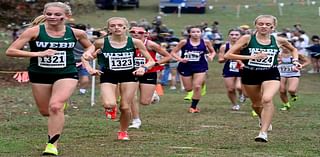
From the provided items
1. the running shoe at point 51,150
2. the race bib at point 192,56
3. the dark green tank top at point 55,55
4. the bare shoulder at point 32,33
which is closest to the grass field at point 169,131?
the running shoe at point 51,150

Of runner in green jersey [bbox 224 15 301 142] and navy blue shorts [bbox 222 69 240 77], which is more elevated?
runner in green jersey [bbox 224 15 301 142]

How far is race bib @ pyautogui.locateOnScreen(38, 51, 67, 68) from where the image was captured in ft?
34.6

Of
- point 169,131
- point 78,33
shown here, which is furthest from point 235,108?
point 78,33

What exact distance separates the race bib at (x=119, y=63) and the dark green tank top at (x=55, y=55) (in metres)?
1.53

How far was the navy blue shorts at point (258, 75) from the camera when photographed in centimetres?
1271

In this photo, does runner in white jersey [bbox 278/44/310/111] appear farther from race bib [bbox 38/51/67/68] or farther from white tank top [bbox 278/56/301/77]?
→ race bib [bbox 38/51/67/68]

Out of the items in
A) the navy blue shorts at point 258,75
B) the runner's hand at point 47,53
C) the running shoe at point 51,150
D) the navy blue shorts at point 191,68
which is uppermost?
the runner's hand at point 47,53

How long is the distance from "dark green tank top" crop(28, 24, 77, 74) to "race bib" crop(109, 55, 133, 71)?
1534mm

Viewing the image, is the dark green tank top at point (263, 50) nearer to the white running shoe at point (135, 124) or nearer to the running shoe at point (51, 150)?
the white running shoe at point (135, 124)

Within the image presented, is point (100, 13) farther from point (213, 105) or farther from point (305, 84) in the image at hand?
point (213, 105)

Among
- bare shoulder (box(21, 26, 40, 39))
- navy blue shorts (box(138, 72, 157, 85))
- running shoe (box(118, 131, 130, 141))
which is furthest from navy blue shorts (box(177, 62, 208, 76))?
bare shoulder (box(21, 26, 40, 39))

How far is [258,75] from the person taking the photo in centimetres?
1277

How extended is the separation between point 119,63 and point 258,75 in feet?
7.53

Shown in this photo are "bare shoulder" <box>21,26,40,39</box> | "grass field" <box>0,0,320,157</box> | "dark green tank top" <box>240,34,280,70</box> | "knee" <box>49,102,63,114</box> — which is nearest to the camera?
"knee" <box>49,102,63,114</box>
